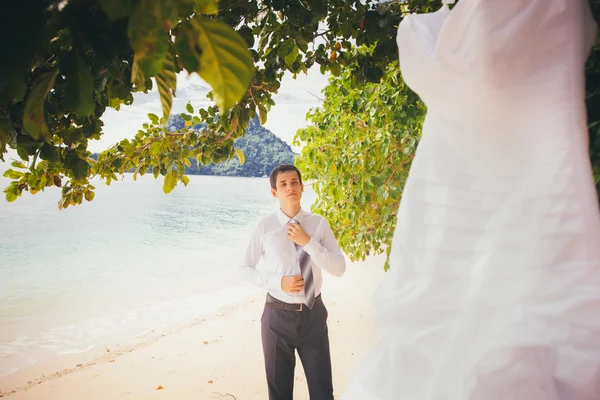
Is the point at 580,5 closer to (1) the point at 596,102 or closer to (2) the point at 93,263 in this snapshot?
(1) the point at 596,102

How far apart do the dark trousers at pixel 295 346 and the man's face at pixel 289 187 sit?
75 cm

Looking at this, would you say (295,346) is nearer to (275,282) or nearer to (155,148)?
(275,282)

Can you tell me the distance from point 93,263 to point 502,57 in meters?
23.6

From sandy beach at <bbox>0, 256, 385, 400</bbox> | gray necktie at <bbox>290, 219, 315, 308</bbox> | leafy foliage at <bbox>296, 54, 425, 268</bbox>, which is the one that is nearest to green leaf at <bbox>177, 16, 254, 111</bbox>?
gray necktie at <bbox>290, 219, 315, 308</bbox>

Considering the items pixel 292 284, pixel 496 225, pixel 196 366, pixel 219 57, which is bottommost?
pixel 196 366

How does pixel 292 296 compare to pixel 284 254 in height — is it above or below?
below

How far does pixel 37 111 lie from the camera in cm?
55

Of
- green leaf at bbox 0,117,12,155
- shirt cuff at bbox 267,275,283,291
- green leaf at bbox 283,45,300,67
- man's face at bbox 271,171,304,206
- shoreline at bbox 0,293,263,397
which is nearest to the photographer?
green leaf at bbox 0,117,12,155

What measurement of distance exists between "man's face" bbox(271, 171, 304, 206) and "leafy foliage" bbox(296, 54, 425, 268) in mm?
977

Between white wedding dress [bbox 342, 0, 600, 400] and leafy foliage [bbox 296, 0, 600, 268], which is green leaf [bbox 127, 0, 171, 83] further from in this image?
leafy foliage [bbox 296, 0, 600, 268]

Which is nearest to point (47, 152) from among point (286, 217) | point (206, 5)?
point (206, 5)

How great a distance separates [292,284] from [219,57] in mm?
Result: 2137

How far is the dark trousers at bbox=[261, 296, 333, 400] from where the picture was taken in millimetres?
2523

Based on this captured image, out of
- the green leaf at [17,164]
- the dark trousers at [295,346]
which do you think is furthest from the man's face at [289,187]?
the green leaf at [17,164]
